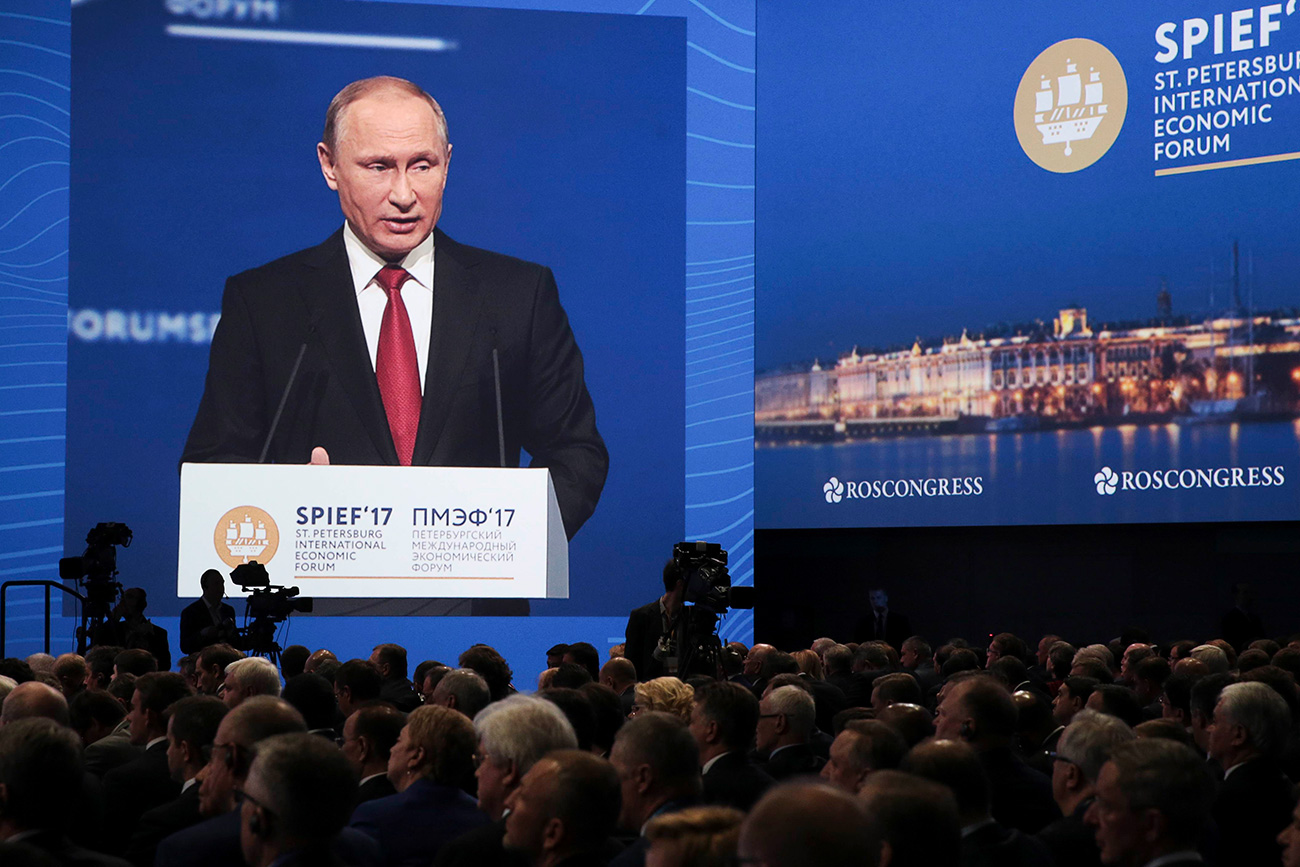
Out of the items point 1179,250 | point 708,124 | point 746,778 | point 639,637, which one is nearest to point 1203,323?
point 1179,250

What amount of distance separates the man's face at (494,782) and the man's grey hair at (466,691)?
→ 1.27 meters

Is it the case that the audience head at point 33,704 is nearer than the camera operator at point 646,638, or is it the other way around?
the audience head at point 33,704

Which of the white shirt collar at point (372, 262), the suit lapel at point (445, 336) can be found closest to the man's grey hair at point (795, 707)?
the suit lapel at point (445, 336)

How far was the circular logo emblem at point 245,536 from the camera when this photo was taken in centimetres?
1080

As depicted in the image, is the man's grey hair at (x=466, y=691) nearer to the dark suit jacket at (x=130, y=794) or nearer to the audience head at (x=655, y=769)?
the dark suit jacket at (x=130, y=794)

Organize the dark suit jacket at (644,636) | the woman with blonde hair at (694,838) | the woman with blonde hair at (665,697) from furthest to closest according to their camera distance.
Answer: the dark suit jacket at (644,636) → the woman with blonde hair at (665,697) → the woman with blonde hair at (694,838)

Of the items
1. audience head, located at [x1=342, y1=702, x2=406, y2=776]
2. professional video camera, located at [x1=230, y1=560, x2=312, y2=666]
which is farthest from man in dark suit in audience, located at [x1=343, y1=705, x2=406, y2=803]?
professional video camera, located at [x1=230, y1=560, x2=312, y2=666]

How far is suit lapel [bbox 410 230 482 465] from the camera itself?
1107 centimetres

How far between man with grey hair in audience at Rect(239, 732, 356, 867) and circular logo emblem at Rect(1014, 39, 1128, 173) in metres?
9.25

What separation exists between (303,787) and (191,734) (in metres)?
1.19

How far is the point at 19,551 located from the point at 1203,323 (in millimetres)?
8990

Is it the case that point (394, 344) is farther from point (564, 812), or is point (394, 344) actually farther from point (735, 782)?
point (564, 812)

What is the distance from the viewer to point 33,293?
427 inches

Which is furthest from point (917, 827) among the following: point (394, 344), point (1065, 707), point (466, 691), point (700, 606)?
point (394, 344)
